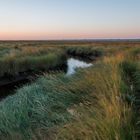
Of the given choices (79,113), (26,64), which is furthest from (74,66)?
(79,113)

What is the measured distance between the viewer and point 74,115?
5.02 meters

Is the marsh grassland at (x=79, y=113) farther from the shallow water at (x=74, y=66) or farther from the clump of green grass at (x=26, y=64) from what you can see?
the clump of green grass at (x=26, y=64)

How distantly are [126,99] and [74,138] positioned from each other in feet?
7.05

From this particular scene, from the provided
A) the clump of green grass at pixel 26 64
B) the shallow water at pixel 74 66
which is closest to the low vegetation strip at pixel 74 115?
the shallow water at pixel 74 66

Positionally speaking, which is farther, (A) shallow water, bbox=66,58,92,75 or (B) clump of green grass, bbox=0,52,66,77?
(B) clump of green grass, bbox=0,52,66,77

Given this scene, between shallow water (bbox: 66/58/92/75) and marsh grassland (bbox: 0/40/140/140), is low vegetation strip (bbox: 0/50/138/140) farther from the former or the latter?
shallow water (bbox: 66/58/92/75)

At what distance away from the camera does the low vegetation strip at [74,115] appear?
12.9 ft

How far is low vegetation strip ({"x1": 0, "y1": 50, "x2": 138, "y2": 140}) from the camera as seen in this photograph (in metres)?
3.93

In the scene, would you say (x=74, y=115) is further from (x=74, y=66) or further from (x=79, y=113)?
(x=74, y=66)

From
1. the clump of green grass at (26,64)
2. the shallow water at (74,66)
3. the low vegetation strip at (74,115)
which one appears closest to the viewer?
the low vegetation strip at (74,115)

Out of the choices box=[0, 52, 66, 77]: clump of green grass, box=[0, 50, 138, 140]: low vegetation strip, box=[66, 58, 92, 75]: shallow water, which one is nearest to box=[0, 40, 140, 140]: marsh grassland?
box=[0, 50, 138, 140]: low vegetation strip

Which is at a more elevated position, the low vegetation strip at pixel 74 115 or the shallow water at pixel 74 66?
the low vegetation strip at pixel 74 115

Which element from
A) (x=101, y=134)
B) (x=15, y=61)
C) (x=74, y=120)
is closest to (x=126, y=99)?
(x=74, y=120)

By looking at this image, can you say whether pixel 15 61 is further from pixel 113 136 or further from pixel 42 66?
pixel 113 136
